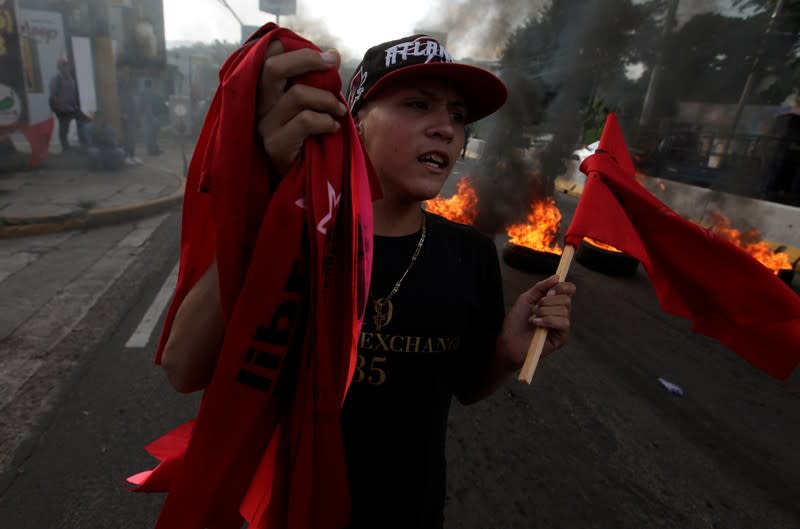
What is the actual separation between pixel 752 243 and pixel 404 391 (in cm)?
1028

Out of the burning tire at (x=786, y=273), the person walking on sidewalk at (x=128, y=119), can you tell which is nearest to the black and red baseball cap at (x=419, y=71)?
the burning tire at (x=786, y=273)

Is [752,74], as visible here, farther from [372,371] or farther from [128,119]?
[128,119]

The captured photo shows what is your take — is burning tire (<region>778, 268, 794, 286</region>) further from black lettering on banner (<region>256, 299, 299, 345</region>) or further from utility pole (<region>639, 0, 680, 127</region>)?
black lettering on banner (<region>256, 299, 299, 345</region>)

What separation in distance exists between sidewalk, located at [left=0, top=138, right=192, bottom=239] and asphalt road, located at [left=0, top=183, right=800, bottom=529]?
359 cm

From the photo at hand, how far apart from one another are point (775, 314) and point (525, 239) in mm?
6271

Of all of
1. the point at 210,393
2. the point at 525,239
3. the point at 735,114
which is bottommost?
the point at 525,239

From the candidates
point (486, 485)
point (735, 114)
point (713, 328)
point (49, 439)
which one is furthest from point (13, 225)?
point (735, 114)

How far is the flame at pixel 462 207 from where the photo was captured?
859 cm

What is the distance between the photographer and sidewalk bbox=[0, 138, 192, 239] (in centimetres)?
732

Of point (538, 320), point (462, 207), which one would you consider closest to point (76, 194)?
point (462, 207)

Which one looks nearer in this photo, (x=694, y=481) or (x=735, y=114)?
(x=694, y=481)

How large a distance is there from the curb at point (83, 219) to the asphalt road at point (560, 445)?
330cm

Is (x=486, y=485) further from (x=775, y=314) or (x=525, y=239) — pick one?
(x=525, y=239)

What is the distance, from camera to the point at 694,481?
3064mm
